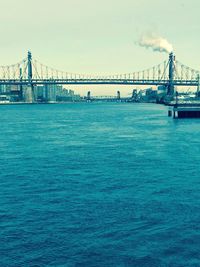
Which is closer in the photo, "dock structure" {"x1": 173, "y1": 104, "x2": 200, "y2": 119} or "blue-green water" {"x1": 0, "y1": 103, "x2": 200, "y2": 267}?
"blue-green water" {"x1": 0, "y1": 103, "x2": 200, "y2": 267}

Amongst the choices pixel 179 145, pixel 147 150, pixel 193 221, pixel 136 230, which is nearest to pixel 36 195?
pixel 136 230

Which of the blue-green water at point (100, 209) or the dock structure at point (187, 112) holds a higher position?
the dock structure at point (187, 112)

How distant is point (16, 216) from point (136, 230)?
7883 millimetres

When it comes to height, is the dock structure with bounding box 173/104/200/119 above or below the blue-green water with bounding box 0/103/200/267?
above

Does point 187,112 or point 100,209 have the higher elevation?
point 187,112

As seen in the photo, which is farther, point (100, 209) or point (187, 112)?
point (187, 112)

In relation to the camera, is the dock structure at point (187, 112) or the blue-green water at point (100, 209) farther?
the dock structure at point (187, 112)

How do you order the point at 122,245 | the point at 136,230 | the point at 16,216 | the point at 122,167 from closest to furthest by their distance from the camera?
the point at 122,245 < the point at 136,230 < the point at 16,216 < the point at 122,167

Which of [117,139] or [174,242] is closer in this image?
[174,242]

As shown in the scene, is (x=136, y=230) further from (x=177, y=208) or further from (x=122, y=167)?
(x=122, y=167)

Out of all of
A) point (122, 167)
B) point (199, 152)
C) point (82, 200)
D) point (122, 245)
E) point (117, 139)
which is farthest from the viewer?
point (117, 139)

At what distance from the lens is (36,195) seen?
27953 mm

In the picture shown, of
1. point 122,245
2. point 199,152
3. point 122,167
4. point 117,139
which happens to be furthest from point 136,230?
point 117,139

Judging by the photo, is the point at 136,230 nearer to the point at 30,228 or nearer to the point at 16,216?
the point at 30,228
